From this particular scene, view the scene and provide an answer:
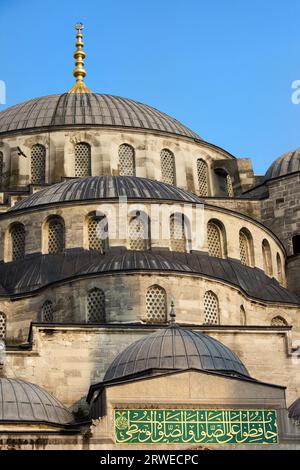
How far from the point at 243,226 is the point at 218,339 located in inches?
238

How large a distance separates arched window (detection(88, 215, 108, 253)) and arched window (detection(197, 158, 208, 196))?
953 cm

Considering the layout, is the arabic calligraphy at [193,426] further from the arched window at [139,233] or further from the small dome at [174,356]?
the arched window at [139,233]

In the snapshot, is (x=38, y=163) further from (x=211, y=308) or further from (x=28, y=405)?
(x=28, y=405)

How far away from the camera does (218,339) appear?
36.4m

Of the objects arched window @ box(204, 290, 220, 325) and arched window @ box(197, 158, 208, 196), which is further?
arched window @ box(197, 158, 208, 196)

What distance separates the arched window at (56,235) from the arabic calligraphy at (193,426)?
376 inches

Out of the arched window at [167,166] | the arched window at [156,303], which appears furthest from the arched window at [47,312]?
the arched window at [167,166]

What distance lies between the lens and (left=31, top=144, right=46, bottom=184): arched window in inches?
1890

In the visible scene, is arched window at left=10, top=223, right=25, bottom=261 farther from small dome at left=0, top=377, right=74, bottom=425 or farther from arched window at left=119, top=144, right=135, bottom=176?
small dome at left=0, top=377, right=74, bottom=425

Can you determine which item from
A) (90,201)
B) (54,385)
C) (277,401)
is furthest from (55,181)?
(277,401)

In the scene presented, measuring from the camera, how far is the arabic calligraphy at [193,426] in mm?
31078

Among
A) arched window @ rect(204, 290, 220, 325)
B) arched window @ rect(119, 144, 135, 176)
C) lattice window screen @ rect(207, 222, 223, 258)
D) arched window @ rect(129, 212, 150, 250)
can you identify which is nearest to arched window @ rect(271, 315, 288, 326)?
lattice window screen @ rect(207, 222, 223, 258)

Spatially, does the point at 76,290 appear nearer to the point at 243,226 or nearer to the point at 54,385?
the point at 54,385
